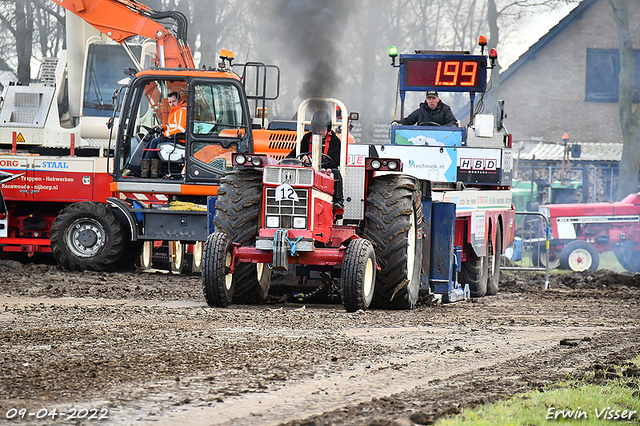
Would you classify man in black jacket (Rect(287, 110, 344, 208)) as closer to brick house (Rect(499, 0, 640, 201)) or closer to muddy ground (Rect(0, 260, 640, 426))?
muddy ground (Rect(0, 260, 640, 426))

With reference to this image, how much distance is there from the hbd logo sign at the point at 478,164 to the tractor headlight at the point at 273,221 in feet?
16.9

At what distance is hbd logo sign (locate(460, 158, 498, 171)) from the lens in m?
13.9

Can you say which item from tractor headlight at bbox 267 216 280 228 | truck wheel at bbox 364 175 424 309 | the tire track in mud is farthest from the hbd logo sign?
tractor headlight at bbox 267 216 280 228

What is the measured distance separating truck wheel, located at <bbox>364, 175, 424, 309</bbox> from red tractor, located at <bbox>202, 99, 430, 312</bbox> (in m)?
0.01

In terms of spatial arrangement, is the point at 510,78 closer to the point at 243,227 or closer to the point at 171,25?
the point at 171,25

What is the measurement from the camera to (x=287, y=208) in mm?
9320

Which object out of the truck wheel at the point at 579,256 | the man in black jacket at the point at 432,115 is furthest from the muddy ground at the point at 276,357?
the truck wheel at the point at 579,256

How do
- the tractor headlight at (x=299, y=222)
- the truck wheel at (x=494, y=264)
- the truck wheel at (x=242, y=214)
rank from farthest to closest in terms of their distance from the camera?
the truck wheel at (x=494, y=264)
the truck wheel at (x=242, y=214)
the tractor headlight at (x=299, y=222)

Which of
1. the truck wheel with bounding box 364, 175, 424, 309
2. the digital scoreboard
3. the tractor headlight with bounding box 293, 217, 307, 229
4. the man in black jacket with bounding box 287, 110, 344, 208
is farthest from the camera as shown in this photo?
the digital scoreboard

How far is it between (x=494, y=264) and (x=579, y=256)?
756 cm

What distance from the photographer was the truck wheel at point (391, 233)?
991 cm

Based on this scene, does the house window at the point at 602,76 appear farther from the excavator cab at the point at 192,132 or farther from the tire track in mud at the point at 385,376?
the tire track in mud at the point at 385,376

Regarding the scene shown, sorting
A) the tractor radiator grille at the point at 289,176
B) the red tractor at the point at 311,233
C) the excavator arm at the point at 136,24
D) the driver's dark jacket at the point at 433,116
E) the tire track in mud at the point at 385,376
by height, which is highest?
the excavator arm at the point at 136,24

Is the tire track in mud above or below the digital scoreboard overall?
below
